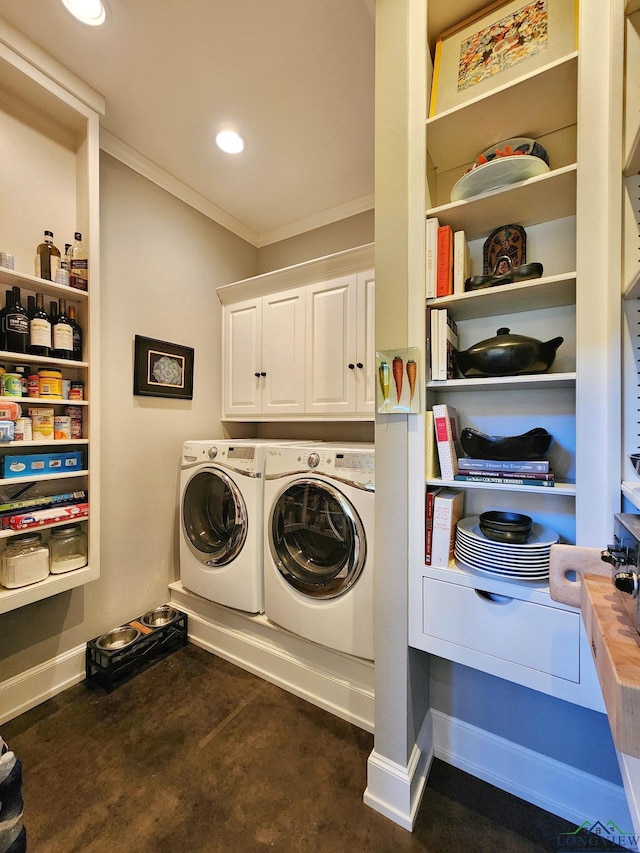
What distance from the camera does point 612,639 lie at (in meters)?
0.59

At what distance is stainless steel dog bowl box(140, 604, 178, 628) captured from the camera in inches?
84.0

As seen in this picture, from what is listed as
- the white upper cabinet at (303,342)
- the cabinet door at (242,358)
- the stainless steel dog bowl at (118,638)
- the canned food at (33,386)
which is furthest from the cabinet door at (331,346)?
the stainless steel dog bowl at (118,638)

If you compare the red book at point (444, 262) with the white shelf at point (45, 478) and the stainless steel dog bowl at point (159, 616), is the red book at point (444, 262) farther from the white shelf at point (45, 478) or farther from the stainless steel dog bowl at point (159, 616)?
the stainless steel dog bowl at point (159, 616)

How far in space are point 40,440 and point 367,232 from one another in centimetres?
222

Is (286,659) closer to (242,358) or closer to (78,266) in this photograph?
(242,358)

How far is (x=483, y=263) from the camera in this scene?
129 cm

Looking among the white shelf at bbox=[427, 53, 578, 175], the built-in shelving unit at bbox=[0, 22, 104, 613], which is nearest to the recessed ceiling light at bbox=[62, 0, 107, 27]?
the built-in shelving unit at bbox=[0, 22, 104, 613]

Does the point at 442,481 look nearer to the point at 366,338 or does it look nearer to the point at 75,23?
the point at 366,338

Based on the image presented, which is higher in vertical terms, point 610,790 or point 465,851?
point 610,790

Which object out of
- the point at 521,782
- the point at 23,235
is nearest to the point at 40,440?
the point at 23,235

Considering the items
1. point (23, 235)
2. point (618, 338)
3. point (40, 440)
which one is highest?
point (23, 235)

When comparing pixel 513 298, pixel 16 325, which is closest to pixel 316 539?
pixel 513 298

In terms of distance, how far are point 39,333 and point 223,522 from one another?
1.35 metres

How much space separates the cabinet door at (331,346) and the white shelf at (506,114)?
890 millimetres
